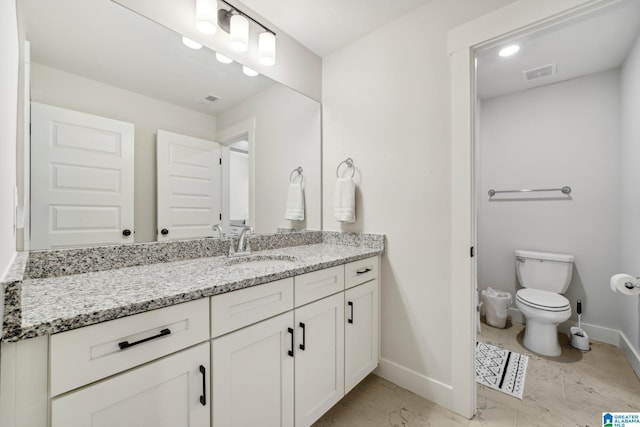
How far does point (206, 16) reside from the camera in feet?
4.40

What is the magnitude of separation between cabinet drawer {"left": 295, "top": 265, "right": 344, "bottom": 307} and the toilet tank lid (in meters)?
2.08

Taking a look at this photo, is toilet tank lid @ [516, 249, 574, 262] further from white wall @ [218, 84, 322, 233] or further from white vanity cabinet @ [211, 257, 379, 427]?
white wall @ [218, 84, 322, 233]

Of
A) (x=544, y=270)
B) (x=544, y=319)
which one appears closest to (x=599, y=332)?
(x=544, y=270)

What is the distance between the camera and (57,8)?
3.45ft

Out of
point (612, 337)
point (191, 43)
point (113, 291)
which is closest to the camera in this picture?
point (113, 291)

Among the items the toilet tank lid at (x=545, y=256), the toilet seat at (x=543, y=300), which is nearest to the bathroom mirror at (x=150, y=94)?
the toilet seat at (x=543, y=300)

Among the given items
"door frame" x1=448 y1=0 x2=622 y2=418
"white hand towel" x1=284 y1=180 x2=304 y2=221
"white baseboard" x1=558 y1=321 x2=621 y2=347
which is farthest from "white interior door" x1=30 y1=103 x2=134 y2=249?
"white baseboard" x1=558 y1=321 x2=621 y2=347

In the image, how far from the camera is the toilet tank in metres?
2.31

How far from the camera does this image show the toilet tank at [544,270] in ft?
7.59

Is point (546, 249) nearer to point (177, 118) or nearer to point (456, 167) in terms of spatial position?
point (456, 167)

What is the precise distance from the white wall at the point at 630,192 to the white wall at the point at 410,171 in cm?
138

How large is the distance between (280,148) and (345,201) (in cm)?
61

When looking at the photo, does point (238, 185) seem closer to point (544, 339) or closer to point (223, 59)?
point (223, 59)

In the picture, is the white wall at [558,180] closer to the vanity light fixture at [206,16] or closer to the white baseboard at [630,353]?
the white baseboard at [630,353]
